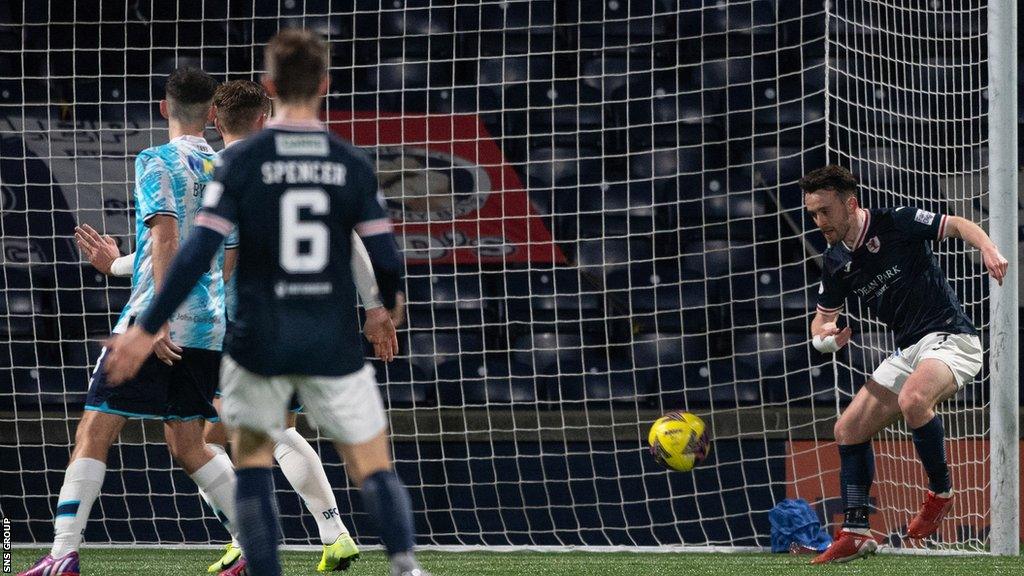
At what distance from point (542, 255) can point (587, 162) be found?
69 centimetres

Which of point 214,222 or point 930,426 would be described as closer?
point 214,222

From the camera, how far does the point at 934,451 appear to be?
5301 mm

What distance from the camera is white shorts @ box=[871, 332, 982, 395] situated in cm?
526

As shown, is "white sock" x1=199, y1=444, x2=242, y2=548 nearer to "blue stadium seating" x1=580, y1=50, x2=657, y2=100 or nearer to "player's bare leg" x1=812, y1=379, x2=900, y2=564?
"player's bare leg" x1=812, y1=379, x2=900, y2=564

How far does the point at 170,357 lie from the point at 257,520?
3.68ft

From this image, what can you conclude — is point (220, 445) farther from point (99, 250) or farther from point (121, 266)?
point (99, 250)

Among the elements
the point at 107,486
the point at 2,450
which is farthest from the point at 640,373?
the point at 2,450

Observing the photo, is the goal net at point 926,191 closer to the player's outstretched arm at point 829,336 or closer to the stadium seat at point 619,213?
the player's outstretched arm at point 829,336

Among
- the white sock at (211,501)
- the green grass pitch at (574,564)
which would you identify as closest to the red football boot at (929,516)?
the green grass pitch at (574,564)

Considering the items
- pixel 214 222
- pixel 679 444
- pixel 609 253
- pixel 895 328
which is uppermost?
pixel 214 222

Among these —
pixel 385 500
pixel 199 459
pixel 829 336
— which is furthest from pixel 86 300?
pixel 385 500

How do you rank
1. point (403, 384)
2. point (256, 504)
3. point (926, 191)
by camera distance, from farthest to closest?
1. point (403, 384)
2. point (926, 191)
3. point (256, 504)

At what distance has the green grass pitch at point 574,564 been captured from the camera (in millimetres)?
4871

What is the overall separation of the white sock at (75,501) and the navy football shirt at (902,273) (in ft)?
9.88
